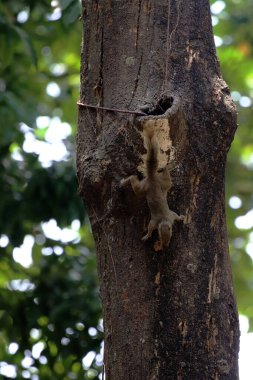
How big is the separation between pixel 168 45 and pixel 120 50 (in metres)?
0.15

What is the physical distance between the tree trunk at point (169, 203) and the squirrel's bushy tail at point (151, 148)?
0.10ft

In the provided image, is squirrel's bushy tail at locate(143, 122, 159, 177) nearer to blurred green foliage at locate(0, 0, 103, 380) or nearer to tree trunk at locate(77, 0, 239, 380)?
tree trunk at locate(77, 0, 239, 380)

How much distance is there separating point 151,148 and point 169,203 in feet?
0.58

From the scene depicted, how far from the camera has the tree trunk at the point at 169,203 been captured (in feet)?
7.73

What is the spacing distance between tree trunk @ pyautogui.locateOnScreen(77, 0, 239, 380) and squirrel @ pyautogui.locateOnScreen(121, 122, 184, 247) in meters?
0.03

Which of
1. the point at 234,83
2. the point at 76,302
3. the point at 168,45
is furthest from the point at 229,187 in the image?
the point at 168,45

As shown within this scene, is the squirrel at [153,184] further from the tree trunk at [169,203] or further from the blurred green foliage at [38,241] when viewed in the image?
the blurred green foliage at [38,241]

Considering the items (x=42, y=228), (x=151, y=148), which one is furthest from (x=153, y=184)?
(x=42, y=228)

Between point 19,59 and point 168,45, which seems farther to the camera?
point 19,59

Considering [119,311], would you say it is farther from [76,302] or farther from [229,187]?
[229,187]

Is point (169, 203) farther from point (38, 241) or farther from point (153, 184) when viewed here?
point (38, 241)

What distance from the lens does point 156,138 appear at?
2410 millimetres

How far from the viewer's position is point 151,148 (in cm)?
238

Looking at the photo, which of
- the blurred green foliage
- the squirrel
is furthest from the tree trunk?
the blurred green foliage
